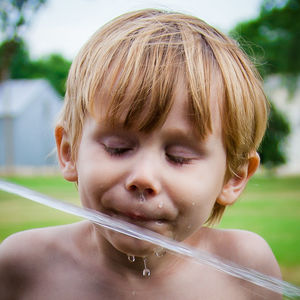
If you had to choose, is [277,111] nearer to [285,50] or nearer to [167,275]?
[285,50]

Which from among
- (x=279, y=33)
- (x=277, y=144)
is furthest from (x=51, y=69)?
(x=277, y=144)

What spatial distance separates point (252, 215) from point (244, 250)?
2.19m

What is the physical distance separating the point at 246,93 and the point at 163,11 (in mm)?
250

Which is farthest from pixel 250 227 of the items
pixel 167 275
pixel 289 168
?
pixel 289 168

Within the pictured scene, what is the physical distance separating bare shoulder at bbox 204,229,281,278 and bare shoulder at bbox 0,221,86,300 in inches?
12.5

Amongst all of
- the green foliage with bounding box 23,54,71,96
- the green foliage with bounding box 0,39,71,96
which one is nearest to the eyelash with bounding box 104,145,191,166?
the green foliage with bounding box 0,39,71,96

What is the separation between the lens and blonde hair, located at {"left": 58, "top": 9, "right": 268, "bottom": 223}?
0.65 meters

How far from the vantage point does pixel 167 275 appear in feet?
2.56

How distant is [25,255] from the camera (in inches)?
29.8

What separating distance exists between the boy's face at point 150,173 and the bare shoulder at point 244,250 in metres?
0.22

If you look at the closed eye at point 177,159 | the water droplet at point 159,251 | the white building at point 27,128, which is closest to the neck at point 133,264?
the water droplet at point 159,251

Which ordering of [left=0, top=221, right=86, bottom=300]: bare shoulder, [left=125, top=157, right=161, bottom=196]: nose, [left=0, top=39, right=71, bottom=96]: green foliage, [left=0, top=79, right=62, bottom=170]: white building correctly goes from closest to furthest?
[left=125, top=157, right=161, bottom=196]: nose, [left=0, top=221, right=86, bottom=300]: bare shoulder, [left=0, top=79, right=62, bottom=170]: white building, [left=0, top=39, right=71, bottom=96]: green foliage

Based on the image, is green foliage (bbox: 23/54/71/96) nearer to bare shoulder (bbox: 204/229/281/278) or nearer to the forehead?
bare shoulder (bbox: 204/229/281/278)

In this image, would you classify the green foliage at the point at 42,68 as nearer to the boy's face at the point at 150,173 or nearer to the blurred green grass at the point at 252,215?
the blurred green grass at the point at 252,215
